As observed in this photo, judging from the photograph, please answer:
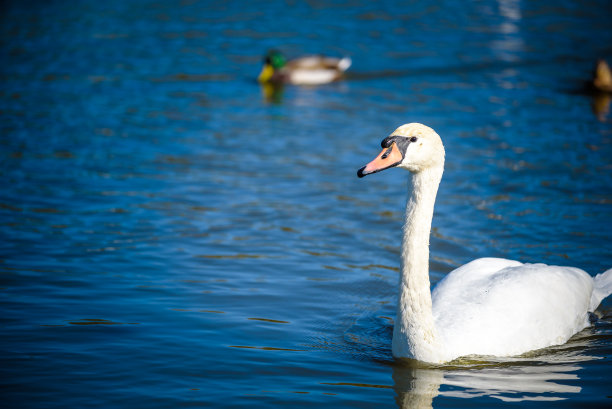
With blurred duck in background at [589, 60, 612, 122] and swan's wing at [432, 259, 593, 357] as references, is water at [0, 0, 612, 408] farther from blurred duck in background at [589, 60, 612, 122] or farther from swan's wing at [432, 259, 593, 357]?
blurred duck in background at [589, 60, 612, 122]

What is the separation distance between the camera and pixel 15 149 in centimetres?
1440

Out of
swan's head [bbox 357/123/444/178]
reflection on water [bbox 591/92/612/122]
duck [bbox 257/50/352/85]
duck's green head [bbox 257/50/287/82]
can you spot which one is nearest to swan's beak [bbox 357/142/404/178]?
swan's head [bbox 357/123/444/178]

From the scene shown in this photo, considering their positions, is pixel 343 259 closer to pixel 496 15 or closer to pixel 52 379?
pixel 52 379

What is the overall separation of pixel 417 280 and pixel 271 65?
54.4ft

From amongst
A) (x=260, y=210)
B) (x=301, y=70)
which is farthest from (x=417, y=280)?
(x=301, y=70)

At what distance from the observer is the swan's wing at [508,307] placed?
22.7 feet

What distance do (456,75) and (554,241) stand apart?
12.1m

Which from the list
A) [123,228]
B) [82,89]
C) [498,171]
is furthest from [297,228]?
[82,89]

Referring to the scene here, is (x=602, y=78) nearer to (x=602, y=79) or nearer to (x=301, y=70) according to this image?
(x=602, y=79)

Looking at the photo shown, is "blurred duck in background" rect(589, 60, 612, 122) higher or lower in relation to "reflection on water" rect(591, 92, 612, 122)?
higher

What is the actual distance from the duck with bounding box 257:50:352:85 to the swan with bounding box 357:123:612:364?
14.9m

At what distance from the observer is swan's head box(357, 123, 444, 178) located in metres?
6.43

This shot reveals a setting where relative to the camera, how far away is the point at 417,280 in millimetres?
6695

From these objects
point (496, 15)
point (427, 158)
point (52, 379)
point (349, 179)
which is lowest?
point (52, 379)
